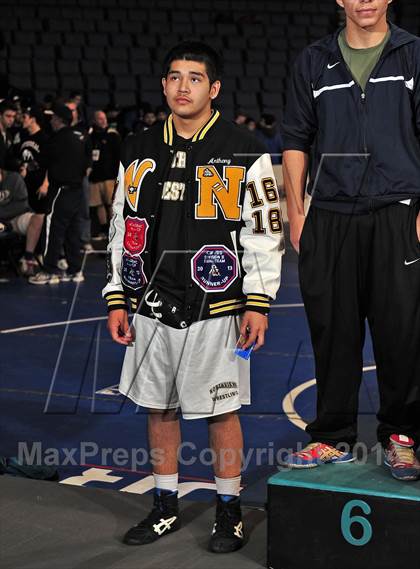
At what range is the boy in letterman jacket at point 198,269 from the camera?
3.81m

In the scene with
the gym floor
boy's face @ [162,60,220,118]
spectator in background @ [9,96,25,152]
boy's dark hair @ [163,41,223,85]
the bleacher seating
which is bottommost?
the gym floor

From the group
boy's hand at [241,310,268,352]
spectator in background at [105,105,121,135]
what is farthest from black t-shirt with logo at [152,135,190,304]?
spectator in background at [105,105,121,135]

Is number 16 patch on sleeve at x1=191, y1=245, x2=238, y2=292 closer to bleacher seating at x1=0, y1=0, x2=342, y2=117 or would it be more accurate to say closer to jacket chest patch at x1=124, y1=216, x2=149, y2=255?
jacket chest patch at x1=124, y1=216, x2=149, y2=255

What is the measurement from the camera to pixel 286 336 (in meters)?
8.37

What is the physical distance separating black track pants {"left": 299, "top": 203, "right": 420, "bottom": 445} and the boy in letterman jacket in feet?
0.61

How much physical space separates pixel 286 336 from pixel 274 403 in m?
1.99

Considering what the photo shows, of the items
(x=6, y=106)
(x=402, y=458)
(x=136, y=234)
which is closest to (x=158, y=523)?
(x=402, y=458)

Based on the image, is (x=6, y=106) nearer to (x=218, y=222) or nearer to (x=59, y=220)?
(x=59, y=220)

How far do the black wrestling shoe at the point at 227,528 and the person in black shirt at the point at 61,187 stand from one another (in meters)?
7.24

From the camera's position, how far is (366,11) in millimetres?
3600

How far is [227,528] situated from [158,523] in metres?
0.27

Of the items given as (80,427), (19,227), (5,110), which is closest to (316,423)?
(80,427)

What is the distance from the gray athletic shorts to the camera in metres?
3.81

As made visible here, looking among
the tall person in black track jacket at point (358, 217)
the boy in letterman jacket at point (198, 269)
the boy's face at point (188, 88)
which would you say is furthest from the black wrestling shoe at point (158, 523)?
the boy's face at point (188, 88)
